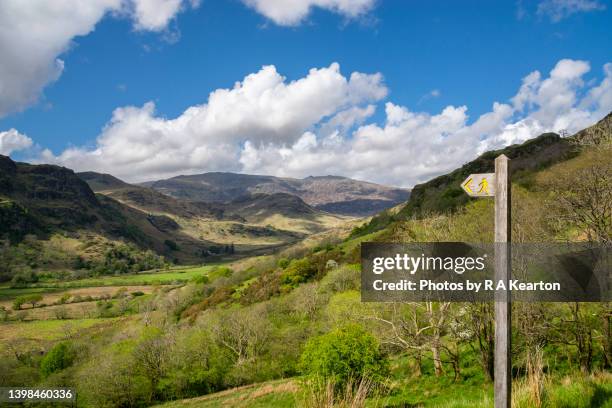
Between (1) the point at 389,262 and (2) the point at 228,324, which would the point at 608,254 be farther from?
(2) the point at 228,324

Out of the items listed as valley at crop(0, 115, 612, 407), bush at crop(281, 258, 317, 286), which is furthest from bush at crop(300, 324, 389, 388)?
bush at crop(281, 258, 317, 286)

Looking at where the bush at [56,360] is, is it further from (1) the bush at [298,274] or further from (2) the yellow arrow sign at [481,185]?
(2) the yellow arrow sign at [481,185]

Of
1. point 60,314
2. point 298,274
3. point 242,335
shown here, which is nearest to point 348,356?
point 242,335

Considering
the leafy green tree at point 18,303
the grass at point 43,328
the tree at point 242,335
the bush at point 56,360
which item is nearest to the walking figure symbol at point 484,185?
the tree at point 242,335

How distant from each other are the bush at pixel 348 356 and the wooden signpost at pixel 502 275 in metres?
19.4

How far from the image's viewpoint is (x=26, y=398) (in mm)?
41094

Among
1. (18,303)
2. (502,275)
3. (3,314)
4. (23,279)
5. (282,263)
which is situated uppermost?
(502,275)

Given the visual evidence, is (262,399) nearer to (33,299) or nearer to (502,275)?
(502,275)

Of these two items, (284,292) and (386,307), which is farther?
(284,292)

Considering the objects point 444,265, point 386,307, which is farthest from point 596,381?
point 386,307

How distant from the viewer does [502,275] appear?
21.4 ft

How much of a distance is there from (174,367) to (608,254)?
50.1m

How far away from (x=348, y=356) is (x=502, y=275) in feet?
71.4

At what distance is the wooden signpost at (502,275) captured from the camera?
257 inches
